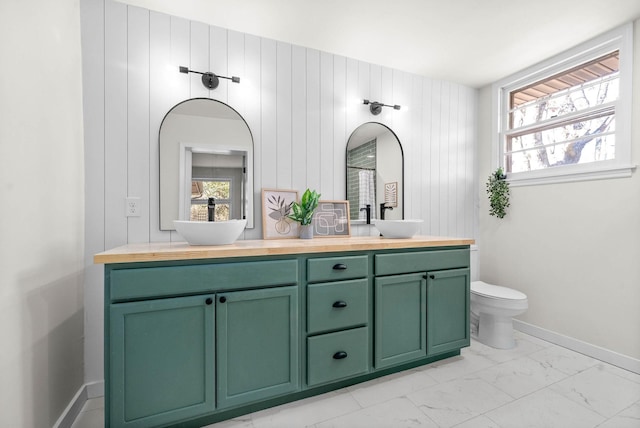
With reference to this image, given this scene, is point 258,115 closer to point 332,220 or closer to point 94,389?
point 332,220

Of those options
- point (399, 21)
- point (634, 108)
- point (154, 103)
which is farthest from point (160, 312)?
point (634, 108)

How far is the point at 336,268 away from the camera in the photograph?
181 centimetres

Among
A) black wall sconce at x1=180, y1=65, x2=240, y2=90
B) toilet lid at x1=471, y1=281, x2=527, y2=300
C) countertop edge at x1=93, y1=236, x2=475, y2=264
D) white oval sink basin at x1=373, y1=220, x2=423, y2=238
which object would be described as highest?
black wall sconce at x1=180, y1=65, x2=240, y2=90

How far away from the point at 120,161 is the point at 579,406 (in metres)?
3.14

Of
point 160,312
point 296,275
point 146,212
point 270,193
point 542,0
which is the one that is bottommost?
point 160,312

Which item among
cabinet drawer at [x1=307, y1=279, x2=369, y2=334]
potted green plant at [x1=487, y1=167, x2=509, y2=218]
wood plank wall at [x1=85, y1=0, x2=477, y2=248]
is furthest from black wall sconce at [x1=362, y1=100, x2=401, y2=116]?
cabinet drawer at [x1=307, y1=279, x2=369, y2=334]

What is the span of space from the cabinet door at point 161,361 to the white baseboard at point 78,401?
1.39ft

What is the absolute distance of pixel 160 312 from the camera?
1.41 m

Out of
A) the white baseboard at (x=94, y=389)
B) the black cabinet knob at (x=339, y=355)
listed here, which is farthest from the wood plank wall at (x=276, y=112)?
the black cabinet knob at (x=339, y=355)

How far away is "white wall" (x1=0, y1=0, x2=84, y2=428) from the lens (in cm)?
112

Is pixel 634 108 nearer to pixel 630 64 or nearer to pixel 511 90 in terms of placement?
pixel 630 64

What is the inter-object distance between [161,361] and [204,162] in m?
1.26

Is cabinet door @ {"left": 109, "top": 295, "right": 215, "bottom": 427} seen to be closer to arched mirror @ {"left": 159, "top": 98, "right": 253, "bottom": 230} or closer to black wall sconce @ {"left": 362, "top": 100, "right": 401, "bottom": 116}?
arched mirror @ {"left": 159, "top": 98, "right": 253, "bottom": 230}

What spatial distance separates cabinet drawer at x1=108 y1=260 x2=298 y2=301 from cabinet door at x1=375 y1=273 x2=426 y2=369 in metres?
0.67
